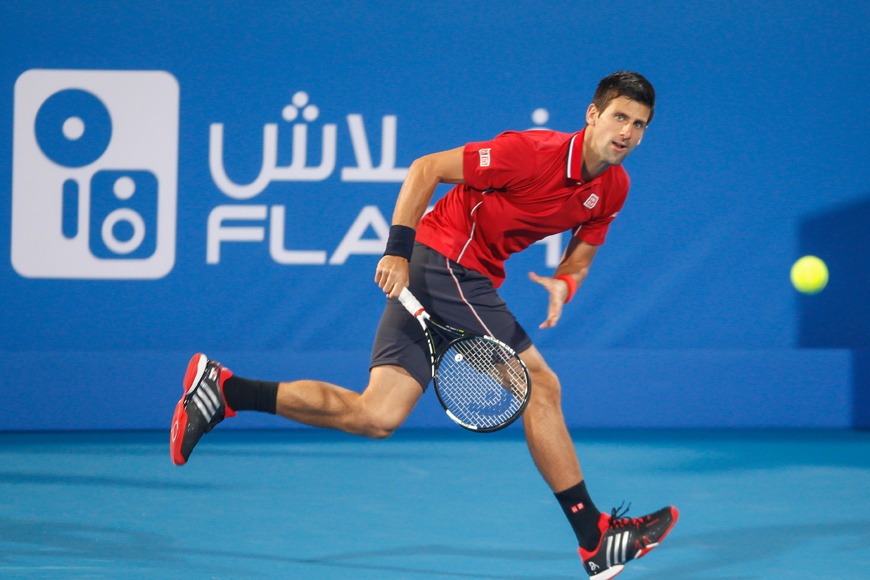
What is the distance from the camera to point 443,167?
333cm

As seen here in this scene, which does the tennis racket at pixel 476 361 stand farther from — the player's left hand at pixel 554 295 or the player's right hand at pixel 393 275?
the player's left hand at pixel 554 295

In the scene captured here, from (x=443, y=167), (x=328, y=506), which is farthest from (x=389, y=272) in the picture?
(x=328, y=506)

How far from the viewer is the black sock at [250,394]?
333 cm

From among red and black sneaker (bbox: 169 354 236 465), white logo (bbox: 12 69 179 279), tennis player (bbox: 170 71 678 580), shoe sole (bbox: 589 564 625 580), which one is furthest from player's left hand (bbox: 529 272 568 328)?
white logo (bbox: 12 69 179 279)

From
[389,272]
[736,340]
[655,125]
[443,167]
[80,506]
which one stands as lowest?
[80,506]

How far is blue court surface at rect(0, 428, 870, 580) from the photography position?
3436 millimetres

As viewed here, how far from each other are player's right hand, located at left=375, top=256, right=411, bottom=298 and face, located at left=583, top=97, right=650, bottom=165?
64 cm

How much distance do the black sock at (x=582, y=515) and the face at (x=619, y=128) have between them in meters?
0.90

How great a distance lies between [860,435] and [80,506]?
12.9 feet

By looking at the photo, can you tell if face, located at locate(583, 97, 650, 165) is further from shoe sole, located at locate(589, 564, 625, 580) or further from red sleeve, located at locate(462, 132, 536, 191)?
shoe sole, located at locate(589, 564, 625, 580)

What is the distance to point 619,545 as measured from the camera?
3.19 metres

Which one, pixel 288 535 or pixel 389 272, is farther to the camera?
pixel 288 535

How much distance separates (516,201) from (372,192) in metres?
2.80

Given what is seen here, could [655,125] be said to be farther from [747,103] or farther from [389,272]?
[389,272]
